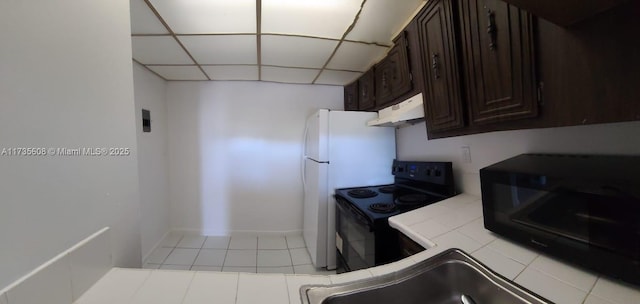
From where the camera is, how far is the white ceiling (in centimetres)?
132

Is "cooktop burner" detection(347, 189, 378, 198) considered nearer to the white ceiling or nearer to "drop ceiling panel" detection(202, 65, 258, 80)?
the white ceiling

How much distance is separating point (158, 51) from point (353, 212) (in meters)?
2.16

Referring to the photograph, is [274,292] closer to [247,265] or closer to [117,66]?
[117,66]

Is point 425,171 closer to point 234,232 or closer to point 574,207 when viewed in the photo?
point 574,207

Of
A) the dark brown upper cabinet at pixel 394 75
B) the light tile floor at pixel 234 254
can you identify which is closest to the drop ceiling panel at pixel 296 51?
the dark brown upper cabinet at pixel 394 75

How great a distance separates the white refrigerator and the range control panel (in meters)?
0.17

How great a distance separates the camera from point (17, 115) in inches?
17.8

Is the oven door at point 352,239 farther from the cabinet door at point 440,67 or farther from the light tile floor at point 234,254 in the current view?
the cabinet door at point 440,67

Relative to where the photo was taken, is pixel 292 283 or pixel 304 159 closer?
pixel 292 283

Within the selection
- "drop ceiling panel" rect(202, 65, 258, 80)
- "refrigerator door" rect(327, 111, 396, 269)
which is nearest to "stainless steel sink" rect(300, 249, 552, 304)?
"refrigerator door" rect(327, 111, 396, 269)

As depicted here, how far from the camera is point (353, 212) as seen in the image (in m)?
1.49

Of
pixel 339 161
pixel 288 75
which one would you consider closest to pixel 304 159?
pixel 339 161

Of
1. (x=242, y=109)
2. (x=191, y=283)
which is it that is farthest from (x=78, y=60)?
(x=242, y=109)

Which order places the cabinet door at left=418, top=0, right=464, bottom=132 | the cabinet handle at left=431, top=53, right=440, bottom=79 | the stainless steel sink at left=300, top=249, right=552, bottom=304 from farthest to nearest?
the cabinet handle at left=431, top=53, right=440, bottom=79 → the cabinet door at left=418, top=0, right=464, bottom=132 → the stainless steel sink at left=300, top=249, right=552, bottom=304
